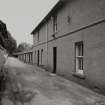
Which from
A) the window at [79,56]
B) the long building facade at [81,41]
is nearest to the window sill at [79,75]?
the long building facade at [81,41]

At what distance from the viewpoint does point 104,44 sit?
733cm

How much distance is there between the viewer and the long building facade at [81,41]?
25.2 feet

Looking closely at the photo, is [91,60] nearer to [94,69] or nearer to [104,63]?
[94,69]

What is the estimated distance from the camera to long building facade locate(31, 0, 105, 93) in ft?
25.2

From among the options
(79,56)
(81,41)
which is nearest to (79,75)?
(79,56)

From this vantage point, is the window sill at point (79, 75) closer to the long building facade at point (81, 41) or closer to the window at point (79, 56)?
the long building facade at point (81, 41)

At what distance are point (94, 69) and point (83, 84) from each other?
139 cm

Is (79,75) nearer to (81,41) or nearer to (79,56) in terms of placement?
(79,56)

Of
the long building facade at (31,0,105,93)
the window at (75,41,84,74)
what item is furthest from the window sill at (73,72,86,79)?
the window at (75,41,84,74)

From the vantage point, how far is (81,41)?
9.52 m

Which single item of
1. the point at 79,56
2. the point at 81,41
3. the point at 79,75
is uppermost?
the point at 81,41

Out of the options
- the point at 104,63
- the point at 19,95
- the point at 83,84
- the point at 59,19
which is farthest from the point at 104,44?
the point at 59,19

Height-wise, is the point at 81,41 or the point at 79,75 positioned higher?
the point at 81,41

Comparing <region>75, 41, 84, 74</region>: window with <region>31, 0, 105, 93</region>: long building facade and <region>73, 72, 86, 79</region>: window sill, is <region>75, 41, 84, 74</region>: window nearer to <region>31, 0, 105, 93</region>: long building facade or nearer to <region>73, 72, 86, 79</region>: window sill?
<region>31, 0, 105, 93</region>: long building facade
